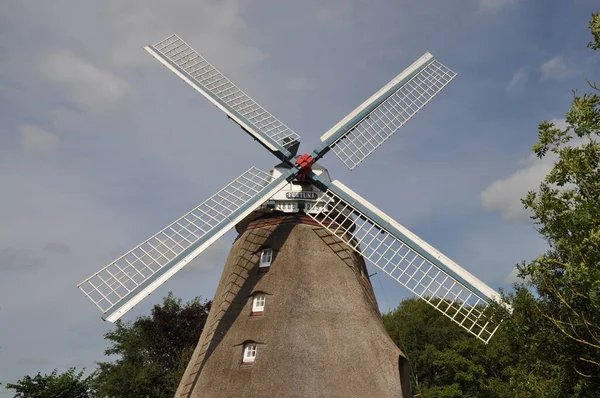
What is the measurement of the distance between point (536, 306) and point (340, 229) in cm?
710

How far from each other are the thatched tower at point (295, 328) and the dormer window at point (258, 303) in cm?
6

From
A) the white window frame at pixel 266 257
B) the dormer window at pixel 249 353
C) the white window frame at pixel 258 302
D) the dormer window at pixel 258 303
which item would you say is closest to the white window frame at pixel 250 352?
the dormer window at pixel 249 353

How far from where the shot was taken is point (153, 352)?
29.7m

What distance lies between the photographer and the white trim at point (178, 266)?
12.2m

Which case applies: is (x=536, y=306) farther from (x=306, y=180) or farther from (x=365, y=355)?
(x=306, y=180)

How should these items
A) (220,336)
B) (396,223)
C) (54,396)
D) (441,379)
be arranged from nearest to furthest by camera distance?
(220,336) → (396,223) → (54,396) → (441,379)

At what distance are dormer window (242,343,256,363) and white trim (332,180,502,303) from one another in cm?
585

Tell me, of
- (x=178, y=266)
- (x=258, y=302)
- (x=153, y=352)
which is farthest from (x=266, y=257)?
(x=153, y=352)

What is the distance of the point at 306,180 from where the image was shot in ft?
52.1

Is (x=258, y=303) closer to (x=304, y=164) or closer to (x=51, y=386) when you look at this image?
(x=304, y=164)

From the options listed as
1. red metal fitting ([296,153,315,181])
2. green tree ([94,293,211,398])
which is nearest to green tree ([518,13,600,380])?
red metal fitting ([296,153,315,181])

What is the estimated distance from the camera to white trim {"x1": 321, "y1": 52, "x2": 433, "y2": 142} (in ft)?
55.5

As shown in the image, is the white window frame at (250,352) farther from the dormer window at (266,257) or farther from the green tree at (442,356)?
the green tree at (442,356)

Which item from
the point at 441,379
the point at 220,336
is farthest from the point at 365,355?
the point at 441,379
